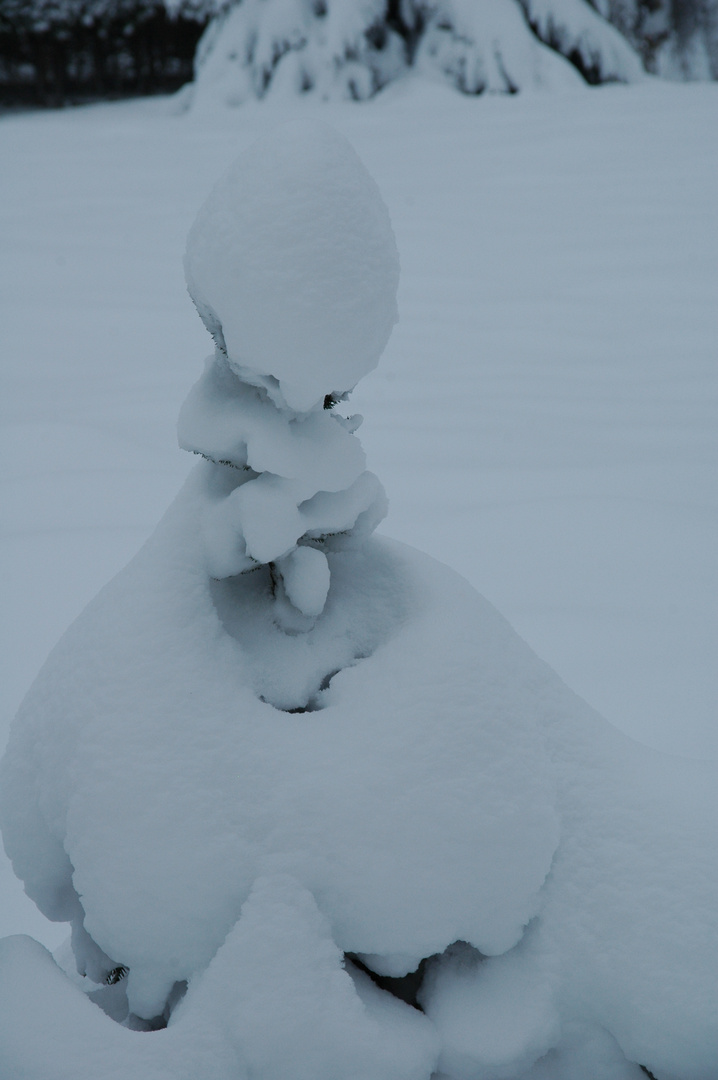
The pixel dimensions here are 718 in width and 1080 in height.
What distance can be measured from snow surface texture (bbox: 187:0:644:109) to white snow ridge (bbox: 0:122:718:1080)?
937 centimetres

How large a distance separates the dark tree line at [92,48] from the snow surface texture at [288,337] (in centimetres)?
1131

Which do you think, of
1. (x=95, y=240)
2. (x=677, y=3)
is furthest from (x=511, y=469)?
(x=677, y=3)

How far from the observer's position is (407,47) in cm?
1007

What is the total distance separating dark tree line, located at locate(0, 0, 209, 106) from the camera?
1161 centimetres

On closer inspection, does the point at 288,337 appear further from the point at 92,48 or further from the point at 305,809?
the point at 92,48

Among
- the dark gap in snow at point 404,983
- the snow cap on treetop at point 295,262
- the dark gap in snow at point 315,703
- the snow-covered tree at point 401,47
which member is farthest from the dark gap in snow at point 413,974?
the snow-covered tree at point 401,47

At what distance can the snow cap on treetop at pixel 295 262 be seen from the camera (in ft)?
3.59

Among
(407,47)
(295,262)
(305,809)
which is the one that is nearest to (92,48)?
(407,47)

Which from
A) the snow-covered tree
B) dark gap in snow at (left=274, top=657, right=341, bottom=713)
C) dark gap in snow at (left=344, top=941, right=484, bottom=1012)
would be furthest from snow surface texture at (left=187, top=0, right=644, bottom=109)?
dark gap in snow at (left=344, top=941, right=484, bottom=1012)

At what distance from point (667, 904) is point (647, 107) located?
855 centimetres

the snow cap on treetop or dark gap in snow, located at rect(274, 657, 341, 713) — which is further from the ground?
the snow cap on treetop

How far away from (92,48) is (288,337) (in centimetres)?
1336

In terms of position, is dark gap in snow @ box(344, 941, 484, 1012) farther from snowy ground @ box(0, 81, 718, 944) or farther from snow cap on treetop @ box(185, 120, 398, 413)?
snowy ground @ box(0, 81, 718, 944)

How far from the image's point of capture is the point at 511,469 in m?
3.81
